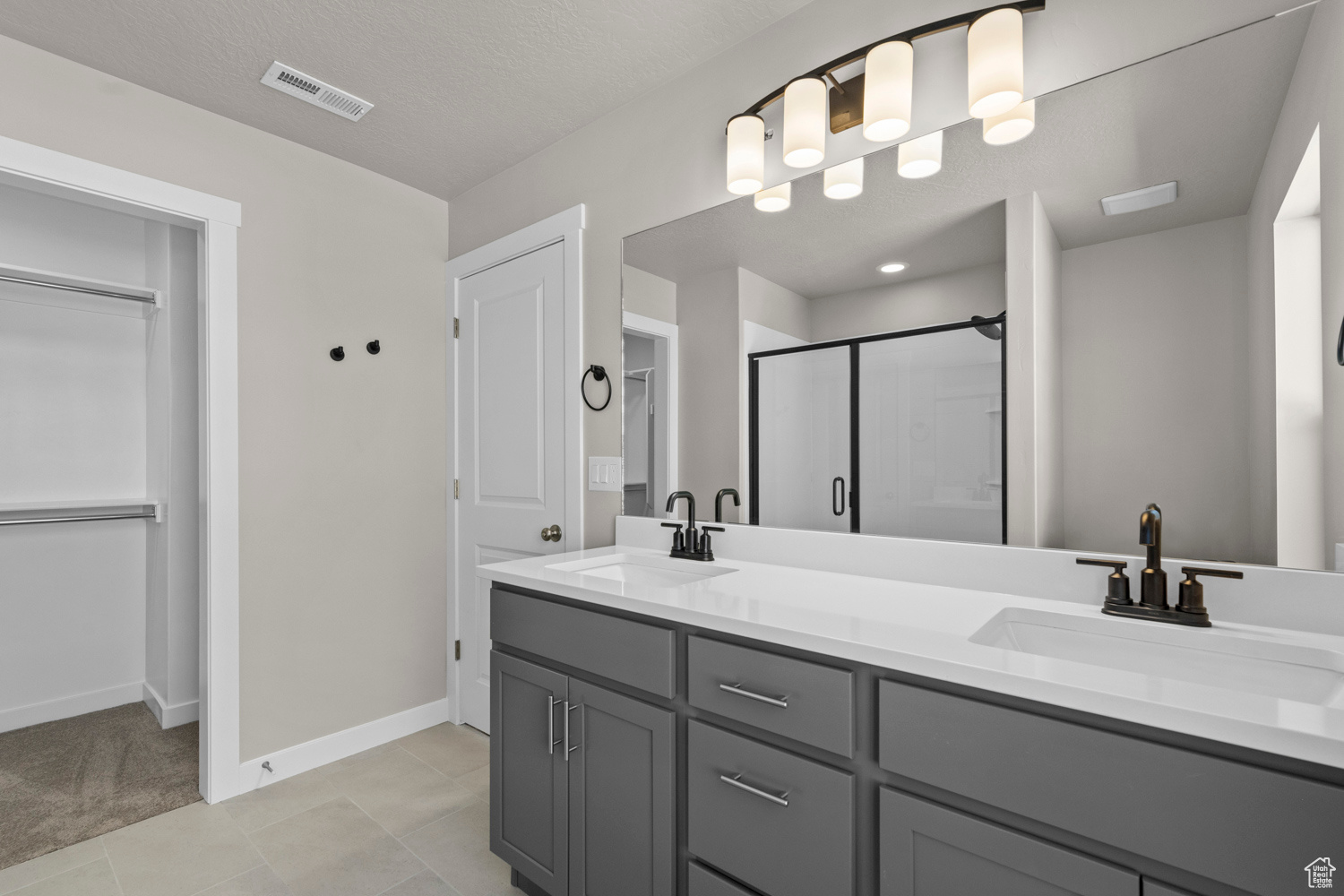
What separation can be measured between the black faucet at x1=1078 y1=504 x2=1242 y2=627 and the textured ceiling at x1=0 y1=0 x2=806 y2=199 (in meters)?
1.60

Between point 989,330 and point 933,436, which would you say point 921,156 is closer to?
point 989,330

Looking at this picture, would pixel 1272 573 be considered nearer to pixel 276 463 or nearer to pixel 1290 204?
pixel 1290 204

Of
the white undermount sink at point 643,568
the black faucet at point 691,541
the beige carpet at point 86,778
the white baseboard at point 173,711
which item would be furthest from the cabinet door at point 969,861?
the white baseboard at point 173,711

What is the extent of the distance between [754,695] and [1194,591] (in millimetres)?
808

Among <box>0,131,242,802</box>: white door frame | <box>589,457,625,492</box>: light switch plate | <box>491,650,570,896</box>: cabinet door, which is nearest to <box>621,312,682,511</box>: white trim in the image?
<box>589,457,625,492</box>: light switch plate

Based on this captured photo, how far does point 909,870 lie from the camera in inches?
38.9

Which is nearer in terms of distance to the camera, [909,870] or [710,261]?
[909,870]

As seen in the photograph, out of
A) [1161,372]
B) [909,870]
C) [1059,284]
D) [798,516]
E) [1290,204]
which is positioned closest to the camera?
[909,870]

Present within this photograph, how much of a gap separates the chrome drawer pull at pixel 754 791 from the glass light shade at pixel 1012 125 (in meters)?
1.46

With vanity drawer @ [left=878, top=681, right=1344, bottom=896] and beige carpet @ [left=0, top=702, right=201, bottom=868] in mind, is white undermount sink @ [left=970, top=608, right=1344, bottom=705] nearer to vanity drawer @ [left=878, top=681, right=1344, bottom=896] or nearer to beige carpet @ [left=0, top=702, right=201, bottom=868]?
vanity drawer @ [left=878, top=681, right=1344, bottom=896]

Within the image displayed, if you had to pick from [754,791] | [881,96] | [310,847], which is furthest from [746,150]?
[310,847]

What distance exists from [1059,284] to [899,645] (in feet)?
2.89

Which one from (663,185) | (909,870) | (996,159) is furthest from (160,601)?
(996,159)

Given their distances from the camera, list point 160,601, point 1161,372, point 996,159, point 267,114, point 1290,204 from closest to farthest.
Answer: point 1290,204 → point 1161,372 → point 996,159 → point 267,114 → point 160,601
